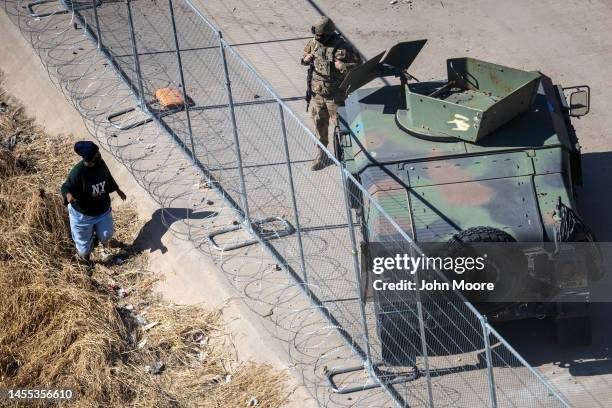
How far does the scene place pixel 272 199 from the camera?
12734mm

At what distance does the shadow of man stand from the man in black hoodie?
0.43 meters

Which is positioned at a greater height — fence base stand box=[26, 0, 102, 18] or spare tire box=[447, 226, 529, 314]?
fence base stand box=[26, 0, 102, 18]

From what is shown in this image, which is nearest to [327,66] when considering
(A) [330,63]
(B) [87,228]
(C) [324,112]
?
(A) [330,63]

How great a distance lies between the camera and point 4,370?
11.3 metres

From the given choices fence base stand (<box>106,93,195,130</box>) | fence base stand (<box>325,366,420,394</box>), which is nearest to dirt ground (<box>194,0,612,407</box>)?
fence base stand (<box>106,93,195,130</box>)

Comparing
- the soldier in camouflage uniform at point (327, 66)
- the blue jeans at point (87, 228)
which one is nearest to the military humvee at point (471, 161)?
the soldier in camouflage uniform at point (327, 66)

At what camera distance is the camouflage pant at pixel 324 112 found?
1325 centimetres

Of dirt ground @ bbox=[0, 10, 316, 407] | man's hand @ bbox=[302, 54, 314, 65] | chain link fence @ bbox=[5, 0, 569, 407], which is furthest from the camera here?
man's hand @ bbox=[302, 54, 314, 65]

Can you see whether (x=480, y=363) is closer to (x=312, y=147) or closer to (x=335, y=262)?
(x=335, y=262)

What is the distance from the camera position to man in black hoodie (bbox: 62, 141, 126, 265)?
39.3ft

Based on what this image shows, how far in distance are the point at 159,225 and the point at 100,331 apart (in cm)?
185

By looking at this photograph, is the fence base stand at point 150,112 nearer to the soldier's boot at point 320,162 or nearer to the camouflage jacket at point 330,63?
the camouflage jacket at point 330,63

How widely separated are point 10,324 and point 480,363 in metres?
4.71

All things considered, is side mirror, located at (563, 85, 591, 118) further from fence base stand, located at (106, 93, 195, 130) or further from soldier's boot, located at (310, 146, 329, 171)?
fence base stand, located at (106, 93, 195, 130)
